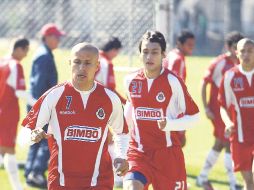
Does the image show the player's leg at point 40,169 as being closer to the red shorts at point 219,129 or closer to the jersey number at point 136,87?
the red shorts at point 219,129

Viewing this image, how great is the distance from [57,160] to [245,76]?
306cm

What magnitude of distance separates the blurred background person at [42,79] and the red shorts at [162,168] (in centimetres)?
327

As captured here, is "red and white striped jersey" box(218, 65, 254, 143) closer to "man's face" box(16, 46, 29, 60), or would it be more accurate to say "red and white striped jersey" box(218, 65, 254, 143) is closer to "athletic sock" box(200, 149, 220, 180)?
"athletic sock" box(200, 149, 220, 180)

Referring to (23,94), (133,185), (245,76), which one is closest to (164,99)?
(133,185)

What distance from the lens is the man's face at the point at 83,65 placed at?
660 centimetres

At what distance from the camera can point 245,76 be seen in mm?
9125

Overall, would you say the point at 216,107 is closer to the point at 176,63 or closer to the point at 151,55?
the point at 176,63

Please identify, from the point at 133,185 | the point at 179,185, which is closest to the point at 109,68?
the point at 179,185

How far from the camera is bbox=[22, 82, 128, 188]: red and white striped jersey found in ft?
22.1

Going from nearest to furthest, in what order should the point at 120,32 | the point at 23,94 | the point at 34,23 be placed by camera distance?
the point at 23,94
the point at 120,32
the point at 34,23

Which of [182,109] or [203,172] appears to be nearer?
[182,109]

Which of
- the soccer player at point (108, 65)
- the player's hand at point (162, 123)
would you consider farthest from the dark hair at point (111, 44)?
the player's hand at point (162, 123)

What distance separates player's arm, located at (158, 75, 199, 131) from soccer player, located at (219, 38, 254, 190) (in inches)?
46.6

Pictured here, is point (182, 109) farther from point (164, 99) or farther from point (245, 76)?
point (245, 76)
